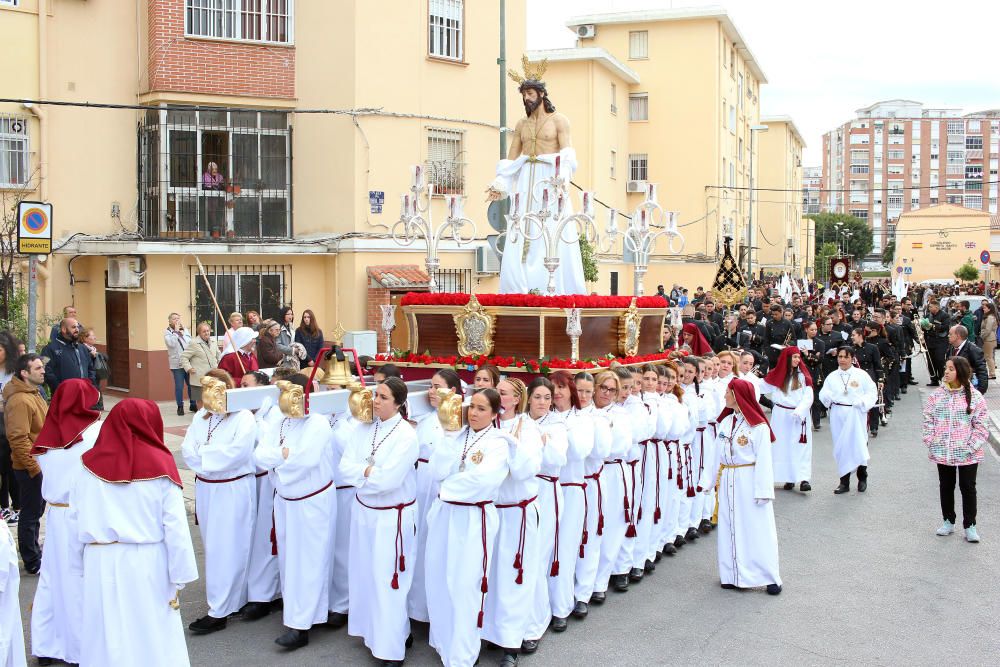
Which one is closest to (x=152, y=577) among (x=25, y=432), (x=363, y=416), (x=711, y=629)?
(x=363, y=416)

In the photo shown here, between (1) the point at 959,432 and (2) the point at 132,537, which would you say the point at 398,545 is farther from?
(1) the point at 959,432

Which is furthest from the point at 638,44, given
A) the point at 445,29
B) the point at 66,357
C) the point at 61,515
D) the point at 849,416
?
the point at 61,515

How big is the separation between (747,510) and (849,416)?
4.35 metres

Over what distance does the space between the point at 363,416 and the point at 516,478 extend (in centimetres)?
110

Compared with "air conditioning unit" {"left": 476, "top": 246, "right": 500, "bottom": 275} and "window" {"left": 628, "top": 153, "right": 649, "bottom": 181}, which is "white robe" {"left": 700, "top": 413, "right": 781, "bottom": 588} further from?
"window" {"left": 628, "top": 153, "right": 649, "bottom": 181}

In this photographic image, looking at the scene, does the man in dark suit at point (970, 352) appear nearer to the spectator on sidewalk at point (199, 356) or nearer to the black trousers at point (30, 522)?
the black trousers at point (30, 522)

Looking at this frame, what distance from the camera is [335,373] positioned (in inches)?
312

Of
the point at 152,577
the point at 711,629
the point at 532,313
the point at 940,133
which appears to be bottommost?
the point at 711,629

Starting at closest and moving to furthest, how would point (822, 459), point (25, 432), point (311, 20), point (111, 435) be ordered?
point (111, 435)
point (25, 432)
point (822, 459)
point (311, 20)

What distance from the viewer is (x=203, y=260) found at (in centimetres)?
1828

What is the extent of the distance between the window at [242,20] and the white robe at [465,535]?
14.7 meters

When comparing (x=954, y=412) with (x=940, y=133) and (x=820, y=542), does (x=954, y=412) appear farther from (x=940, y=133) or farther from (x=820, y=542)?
(x=940, y=133)

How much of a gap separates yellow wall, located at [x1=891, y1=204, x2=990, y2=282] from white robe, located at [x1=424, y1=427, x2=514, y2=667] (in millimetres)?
65431

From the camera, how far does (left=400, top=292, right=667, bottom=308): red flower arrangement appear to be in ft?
32.3
